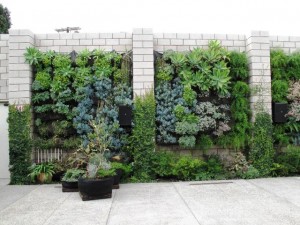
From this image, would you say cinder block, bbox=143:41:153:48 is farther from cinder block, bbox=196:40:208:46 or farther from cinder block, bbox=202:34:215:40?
cinder block, bbox=202:34:215:40

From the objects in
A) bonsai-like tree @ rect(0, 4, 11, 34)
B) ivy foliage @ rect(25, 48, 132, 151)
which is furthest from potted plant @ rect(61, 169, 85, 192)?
bonsai-like tree @ rect(0, 4, 11, 34)

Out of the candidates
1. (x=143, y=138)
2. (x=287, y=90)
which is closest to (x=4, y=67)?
(x=143, y=138)

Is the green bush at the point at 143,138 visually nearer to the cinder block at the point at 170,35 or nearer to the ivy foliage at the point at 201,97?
the ivy foliage at the point at 201,97

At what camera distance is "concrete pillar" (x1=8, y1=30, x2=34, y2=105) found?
827 centimetres

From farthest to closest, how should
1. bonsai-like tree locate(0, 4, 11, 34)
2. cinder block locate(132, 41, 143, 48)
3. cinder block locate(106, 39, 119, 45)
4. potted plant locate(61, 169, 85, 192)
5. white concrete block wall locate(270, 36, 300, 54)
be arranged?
bonsai-like tree locate(0, 4, 11, 34) < white concrete block wall locate(270, 36, 300, 54) < cinder block locate(106, 39, 119, 45) < cinder block locate(132, 41, 143, 48) < potted plant locate(61, 169, 85, 192)

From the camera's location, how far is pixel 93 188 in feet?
19.9

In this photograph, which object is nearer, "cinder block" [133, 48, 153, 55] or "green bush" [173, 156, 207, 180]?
"green bush" [173, 156, 207, 180]

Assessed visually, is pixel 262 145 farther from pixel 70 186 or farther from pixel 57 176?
pixel 57 176

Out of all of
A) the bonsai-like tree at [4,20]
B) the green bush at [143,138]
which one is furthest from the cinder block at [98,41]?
the bonsai-like tree at [4,20]

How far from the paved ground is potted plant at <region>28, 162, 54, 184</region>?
44cm

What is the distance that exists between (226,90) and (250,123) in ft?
3.63

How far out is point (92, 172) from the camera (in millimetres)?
6383

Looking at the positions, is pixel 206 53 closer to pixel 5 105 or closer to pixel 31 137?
pixel 31 137

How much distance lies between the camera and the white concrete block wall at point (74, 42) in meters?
8.77
